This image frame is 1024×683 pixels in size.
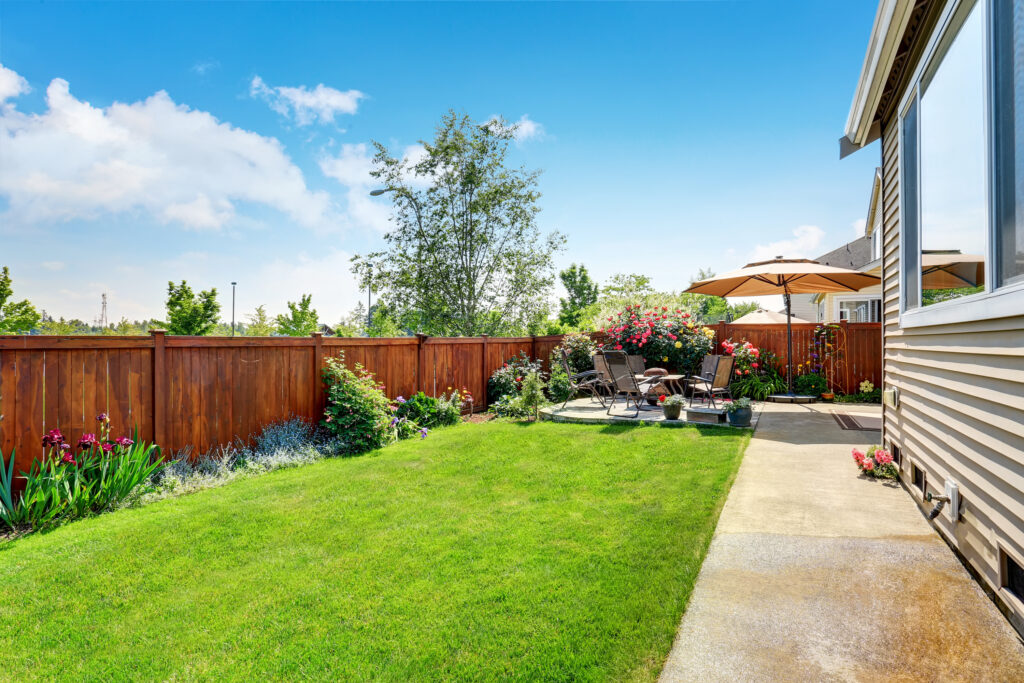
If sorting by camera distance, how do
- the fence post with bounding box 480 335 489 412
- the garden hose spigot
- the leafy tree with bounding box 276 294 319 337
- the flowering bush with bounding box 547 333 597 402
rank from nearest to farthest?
1. the garden hose spigot
2. the fence post with bounding box 480 335 489 412
3. the flowering bush with bounding box 547 333 597 402
4. the leafy tree with bounding box 276 294 319 337

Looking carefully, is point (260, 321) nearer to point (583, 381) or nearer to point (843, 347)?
point (583, 381)

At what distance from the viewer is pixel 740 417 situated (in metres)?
6.64

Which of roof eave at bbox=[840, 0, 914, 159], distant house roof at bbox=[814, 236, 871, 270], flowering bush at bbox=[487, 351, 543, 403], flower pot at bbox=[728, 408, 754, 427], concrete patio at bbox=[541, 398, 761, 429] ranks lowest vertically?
concrete patio at bbox=[541, 398, 761, 429]

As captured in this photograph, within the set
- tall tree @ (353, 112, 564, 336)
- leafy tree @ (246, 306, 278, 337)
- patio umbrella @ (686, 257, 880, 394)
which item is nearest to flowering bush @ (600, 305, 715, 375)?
patio umbrella @ (686, 257, 880, 394)

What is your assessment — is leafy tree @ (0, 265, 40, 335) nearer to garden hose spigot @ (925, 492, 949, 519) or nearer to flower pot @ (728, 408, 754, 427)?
flower pot @ (728, 408, 754, 427)

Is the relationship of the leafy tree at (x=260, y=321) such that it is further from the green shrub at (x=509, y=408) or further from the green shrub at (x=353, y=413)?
the green shrub at (x=353, y=413)

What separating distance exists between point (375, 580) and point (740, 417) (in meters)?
5.45

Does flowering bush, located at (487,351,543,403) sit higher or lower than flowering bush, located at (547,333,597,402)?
lower

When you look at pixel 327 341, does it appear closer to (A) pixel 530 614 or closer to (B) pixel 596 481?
(B) pixel 596 481

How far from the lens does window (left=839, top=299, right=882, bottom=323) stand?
1517 centimetres

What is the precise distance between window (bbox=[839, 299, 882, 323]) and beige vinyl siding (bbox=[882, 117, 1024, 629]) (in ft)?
41.1

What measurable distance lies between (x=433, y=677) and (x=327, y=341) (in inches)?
205

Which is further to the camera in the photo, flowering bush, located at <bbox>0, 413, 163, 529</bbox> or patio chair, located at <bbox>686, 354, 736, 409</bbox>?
patio chair, located at <bbox>686, 354, 736, 409</bbox>

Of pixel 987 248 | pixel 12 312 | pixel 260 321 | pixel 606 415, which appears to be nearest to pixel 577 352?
pixel 606 415
